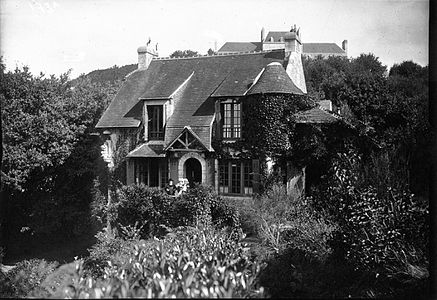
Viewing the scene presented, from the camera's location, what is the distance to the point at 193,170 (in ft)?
34.4

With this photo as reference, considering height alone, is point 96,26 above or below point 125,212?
above

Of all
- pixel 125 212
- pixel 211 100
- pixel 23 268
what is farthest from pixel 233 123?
pixel 23 268

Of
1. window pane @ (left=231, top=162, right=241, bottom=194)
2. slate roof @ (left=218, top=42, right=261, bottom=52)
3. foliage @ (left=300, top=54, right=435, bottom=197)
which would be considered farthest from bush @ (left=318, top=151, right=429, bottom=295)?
slate roof @ (left=218, top=42, right=261, bottom=52)

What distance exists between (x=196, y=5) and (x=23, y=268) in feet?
31.0

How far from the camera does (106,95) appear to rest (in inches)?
669

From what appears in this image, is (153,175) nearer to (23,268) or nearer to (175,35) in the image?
(175,35)

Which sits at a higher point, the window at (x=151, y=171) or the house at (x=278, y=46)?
the house at (x=278, y=46)

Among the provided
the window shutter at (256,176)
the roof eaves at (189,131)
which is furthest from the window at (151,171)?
the window shutter at (256,176)

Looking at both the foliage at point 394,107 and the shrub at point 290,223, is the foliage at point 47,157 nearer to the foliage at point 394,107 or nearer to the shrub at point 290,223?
the shrub at point 290,223

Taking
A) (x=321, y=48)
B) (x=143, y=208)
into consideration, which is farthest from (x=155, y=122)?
(x=321, y=48)

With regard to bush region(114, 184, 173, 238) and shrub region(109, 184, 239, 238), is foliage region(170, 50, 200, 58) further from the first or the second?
bush region(114, 184, 173, 238)

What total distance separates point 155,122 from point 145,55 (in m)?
1.96

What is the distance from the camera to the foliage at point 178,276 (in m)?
5.50

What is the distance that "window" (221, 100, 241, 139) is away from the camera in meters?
10.5
